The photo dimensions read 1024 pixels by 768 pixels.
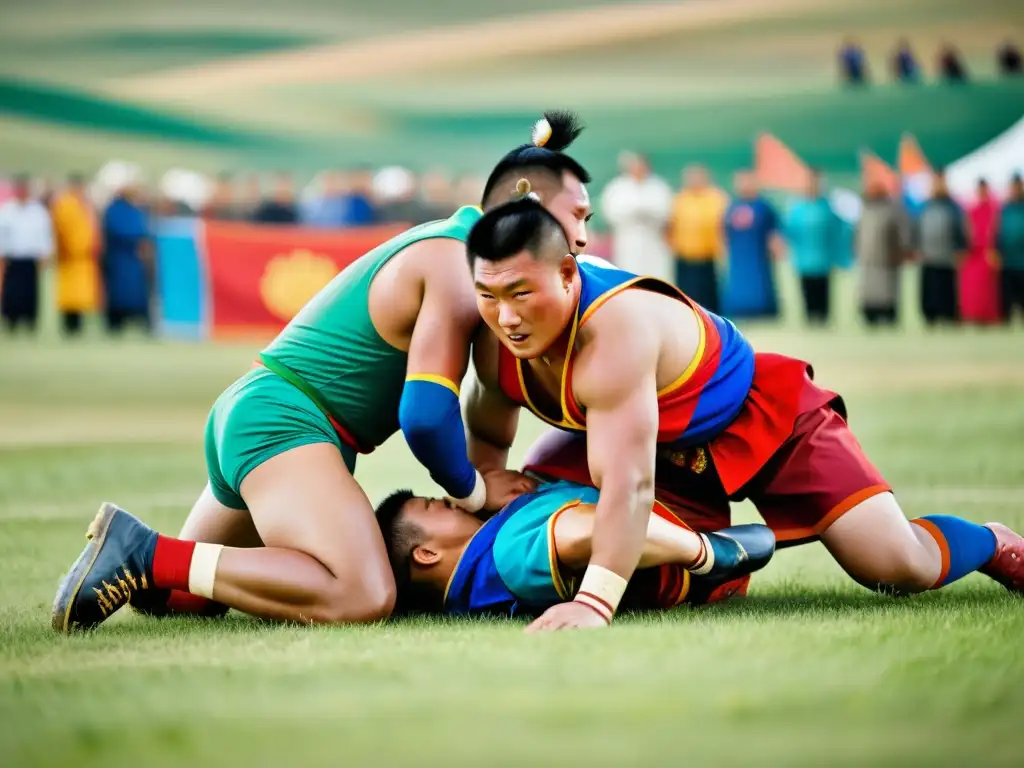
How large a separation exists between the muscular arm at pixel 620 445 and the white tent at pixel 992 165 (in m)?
15.9

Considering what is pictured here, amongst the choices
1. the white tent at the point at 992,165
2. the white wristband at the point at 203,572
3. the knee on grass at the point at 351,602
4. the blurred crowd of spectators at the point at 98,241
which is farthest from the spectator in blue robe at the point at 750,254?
the white wristband at the point at 203,572

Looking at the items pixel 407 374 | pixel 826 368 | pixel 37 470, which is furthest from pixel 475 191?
pixel 407 374

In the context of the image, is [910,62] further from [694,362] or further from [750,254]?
[694,362]

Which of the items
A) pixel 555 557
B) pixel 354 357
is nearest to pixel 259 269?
pixel 354 357

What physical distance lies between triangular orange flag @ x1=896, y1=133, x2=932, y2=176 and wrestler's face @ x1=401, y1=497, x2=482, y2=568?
18443 mm

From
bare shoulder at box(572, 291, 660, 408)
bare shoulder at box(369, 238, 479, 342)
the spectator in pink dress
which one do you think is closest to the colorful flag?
the spectator in pink dress

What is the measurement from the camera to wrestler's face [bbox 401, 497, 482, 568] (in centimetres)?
370

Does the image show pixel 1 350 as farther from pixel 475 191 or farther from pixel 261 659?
pixel 261 659

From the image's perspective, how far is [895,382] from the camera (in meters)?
9.88

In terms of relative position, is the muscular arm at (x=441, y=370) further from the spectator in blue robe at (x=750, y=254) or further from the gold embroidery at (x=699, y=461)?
the spectator in blue robe at (x=750, y=254)

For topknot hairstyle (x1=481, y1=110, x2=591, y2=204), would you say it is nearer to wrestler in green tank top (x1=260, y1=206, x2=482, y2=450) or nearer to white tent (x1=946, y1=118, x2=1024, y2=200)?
wrestler in green tank top (x1=260, y1=206, x2=482, y2=450)

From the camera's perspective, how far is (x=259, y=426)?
373 cm

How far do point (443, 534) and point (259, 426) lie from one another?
528mm

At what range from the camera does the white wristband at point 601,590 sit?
3268 millimetres
